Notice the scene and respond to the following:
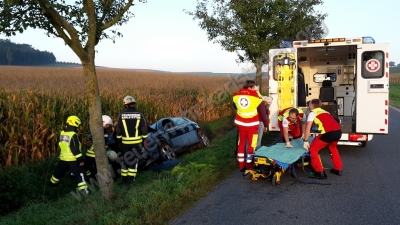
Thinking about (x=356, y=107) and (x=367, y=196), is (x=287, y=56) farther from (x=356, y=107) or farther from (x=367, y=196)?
(x=367, y=196)

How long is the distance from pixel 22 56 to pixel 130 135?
215 feet

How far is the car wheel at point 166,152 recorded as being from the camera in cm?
970

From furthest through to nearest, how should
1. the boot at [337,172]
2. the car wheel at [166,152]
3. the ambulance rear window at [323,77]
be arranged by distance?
the ambulance rear window at [323,77] < the car wheel at [166,152] < the boot at [337,172]

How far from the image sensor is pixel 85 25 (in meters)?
6.34

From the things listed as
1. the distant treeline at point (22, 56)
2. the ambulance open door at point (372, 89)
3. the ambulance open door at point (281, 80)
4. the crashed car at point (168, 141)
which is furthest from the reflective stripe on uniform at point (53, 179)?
the distant treeline at point (22, 56)

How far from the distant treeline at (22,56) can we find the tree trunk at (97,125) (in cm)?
Result: 5949

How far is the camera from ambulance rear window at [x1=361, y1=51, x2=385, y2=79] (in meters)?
9.09

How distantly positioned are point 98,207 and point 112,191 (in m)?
0.71

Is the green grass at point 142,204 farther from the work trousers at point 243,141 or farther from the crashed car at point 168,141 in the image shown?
the crashed car at point 168,141

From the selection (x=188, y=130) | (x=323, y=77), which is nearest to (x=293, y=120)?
(x=188, y=130)

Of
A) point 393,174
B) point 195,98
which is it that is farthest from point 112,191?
point 195,98

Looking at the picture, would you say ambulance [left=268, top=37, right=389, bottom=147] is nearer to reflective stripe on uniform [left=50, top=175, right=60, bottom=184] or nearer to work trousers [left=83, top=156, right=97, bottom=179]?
work trousers [left=83, top=156, right=97, bottom=179]

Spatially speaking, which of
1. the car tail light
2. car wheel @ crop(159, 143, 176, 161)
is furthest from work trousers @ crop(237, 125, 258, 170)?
the car tail light

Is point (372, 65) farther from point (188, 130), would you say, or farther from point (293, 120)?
point (188, 130)
